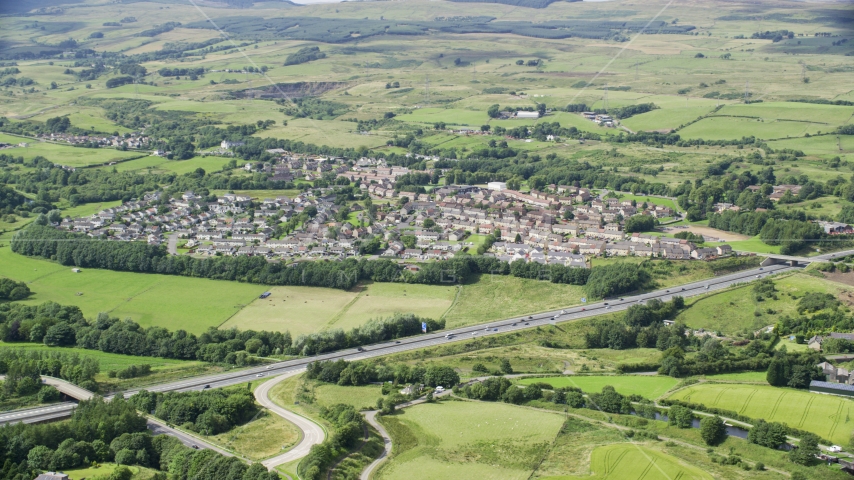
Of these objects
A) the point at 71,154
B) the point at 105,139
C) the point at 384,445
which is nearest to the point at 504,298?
the point at 384,445

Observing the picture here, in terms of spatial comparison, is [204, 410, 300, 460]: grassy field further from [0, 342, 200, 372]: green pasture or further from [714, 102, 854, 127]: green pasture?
[714, 102, 854, 127]: green pasture

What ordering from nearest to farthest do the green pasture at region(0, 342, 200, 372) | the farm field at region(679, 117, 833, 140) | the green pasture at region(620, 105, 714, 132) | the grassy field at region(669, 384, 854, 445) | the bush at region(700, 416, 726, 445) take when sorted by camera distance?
the bush at region(700, 416, 726, 445), the grassy field at region(669, 384, 854, 445), the green pasture at region(0, 342, 200, 372), the farm field at region(679, 117, 833, 140), the green pasture at region(620, 105, 714, 132)

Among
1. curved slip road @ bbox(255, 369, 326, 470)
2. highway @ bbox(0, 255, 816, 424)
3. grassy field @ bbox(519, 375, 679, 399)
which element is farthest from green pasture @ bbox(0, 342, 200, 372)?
grassy field @ bbox(519, 375, 679, 399)

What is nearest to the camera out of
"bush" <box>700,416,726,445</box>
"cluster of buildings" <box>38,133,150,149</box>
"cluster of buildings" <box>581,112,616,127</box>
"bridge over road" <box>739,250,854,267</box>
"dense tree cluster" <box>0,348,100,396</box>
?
"bush" <box>700,416,726,445</box>

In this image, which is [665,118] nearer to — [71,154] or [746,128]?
[746,128]

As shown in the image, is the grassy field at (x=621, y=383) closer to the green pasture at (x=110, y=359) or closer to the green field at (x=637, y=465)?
the green field at (x=637, y=465)

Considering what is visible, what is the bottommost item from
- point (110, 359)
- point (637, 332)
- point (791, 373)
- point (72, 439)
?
point (637, 332)
